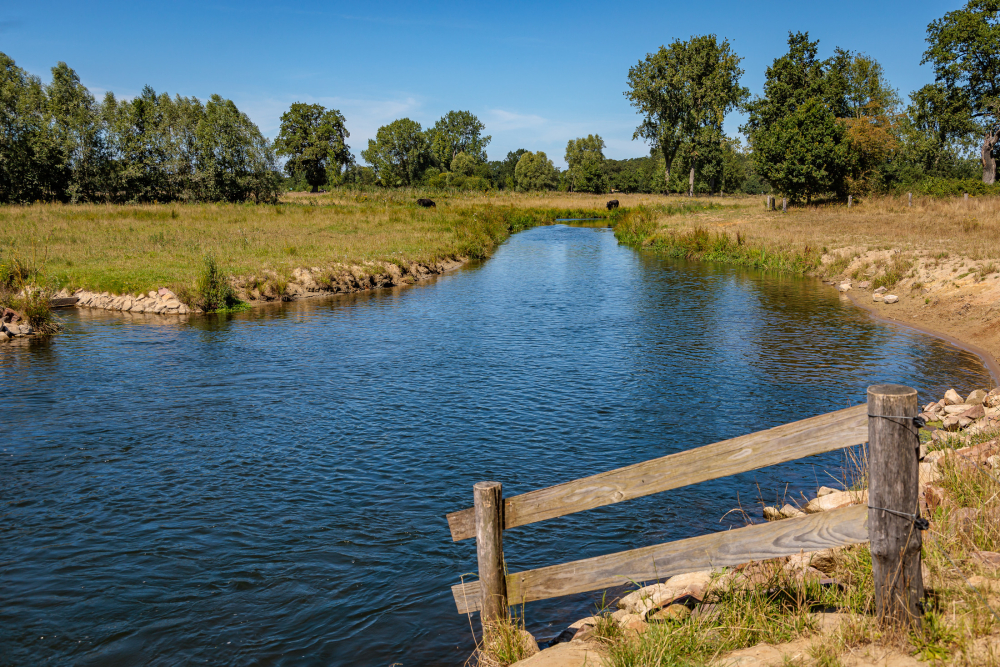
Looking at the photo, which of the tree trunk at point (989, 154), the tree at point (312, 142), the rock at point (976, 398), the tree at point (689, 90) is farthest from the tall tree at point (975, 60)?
the tree at point (312, 142)

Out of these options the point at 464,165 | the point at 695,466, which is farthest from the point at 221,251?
the point at 464,165

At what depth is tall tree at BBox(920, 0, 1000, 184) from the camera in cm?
5638

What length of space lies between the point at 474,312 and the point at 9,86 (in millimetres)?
69127

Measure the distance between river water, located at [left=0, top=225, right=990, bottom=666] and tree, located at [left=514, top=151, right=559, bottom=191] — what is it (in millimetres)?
117665

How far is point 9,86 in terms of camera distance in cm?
6812

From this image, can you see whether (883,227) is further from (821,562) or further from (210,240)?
(821,562)

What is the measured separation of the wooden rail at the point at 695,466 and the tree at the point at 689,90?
9668cm

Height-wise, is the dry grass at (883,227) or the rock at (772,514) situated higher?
the dry grass at (883,227)

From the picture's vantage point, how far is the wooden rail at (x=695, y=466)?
4.09 metres

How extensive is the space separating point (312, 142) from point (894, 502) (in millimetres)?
113219

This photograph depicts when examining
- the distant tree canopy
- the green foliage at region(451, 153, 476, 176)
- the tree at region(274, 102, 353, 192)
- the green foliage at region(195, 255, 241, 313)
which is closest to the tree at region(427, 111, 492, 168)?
the green foliage at region(451, 153, 476, 176)

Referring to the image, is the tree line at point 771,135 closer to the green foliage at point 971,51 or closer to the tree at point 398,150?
the green foliage at point 971,51

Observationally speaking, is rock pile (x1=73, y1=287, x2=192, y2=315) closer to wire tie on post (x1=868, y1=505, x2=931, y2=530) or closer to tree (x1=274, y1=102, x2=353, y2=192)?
wire tie on post (x1=868, y1=505, x2=931, y2=530)

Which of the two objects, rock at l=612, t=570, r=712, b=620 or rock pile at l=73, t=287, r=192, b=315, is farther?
rock pile at l=73, t=287, r=192, b=315
